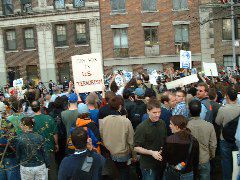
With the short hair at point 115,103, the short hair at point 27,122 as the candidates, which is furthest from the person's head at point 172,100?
the short hair at point 27,122

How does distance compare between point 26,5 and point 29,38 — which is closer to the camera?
point 29,38

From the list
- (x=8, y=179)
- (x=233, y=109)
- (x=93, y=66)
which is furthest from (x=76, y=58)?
(x=233, y=109)

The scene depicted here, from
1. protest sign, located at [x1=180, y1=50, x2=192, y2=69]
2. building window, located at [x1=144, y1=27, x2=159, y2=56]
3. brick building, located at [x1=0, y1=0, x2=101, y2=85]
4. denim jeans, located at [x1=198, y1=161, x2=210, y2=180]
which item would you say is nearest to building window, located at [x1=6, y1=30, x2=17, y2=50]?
brick building, located at [x1=0, y1=0, x2=101, y2=85]

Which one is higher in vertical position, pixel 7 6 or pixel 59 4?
pixel 7 6

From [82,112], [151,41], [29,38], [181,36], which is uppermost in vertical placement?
[29,38]

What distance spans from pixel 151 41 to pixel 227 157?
23.7 meters

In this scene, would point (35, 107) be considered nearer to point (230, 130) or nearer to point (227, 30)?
point (230, 130)

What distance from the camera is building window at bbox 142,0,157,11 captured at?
30.7 metres

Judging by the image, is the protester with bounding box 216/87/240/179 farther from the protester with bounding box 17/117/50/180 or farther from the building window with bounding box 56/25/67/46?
the building window with bounding box 56/25/67/46

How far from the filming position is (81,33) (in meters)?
31.6

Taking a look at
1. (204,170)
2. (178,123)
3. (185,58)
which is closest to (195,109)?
(178,123)

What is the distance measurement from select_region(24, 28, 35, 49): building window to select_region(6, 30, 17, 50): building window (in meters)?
1.05

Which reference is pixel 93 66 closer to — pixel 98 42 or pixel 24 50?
pixel 98 42

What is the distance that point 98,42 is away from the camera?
102 feet
